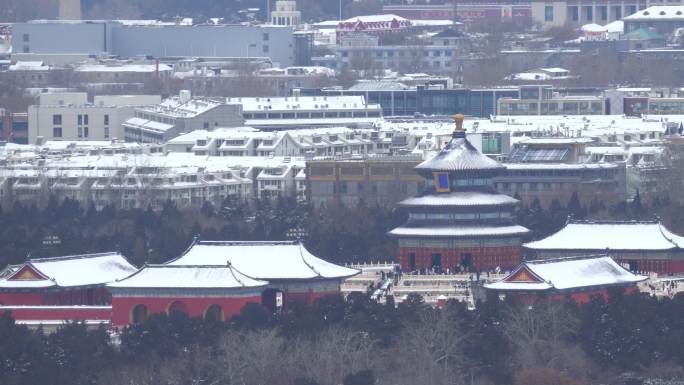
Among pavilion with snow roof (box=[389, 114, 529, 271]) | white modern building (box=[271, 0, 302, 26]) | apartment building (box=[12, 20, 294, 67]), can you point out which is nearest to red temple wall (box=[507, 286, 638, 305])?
pavilion with snow roof (box=[389, 114, 529, 271])

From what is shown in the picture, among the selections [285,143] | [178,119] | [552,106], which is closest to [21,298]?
[285,143]

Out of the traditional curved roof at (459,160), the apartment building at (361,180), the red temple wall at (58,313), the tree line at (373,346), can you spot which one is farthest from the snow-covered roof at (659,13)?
the tree line at (373,346)

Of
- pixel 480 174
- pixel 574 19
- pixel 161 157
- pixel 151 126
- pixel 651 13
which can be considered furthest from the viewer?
pixel 574 19

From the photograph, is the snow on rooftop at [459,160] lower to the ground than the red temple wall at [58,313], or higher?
higher

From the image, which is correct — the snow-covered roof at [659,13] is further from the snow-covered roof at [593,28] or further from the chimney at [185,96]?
the chimney at [185,96]

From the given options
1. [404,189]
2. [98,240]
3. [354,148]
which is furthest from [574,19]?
[98,240]

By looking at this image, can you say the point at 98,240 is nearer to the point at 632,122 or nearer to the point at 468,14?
the point at 632,122
